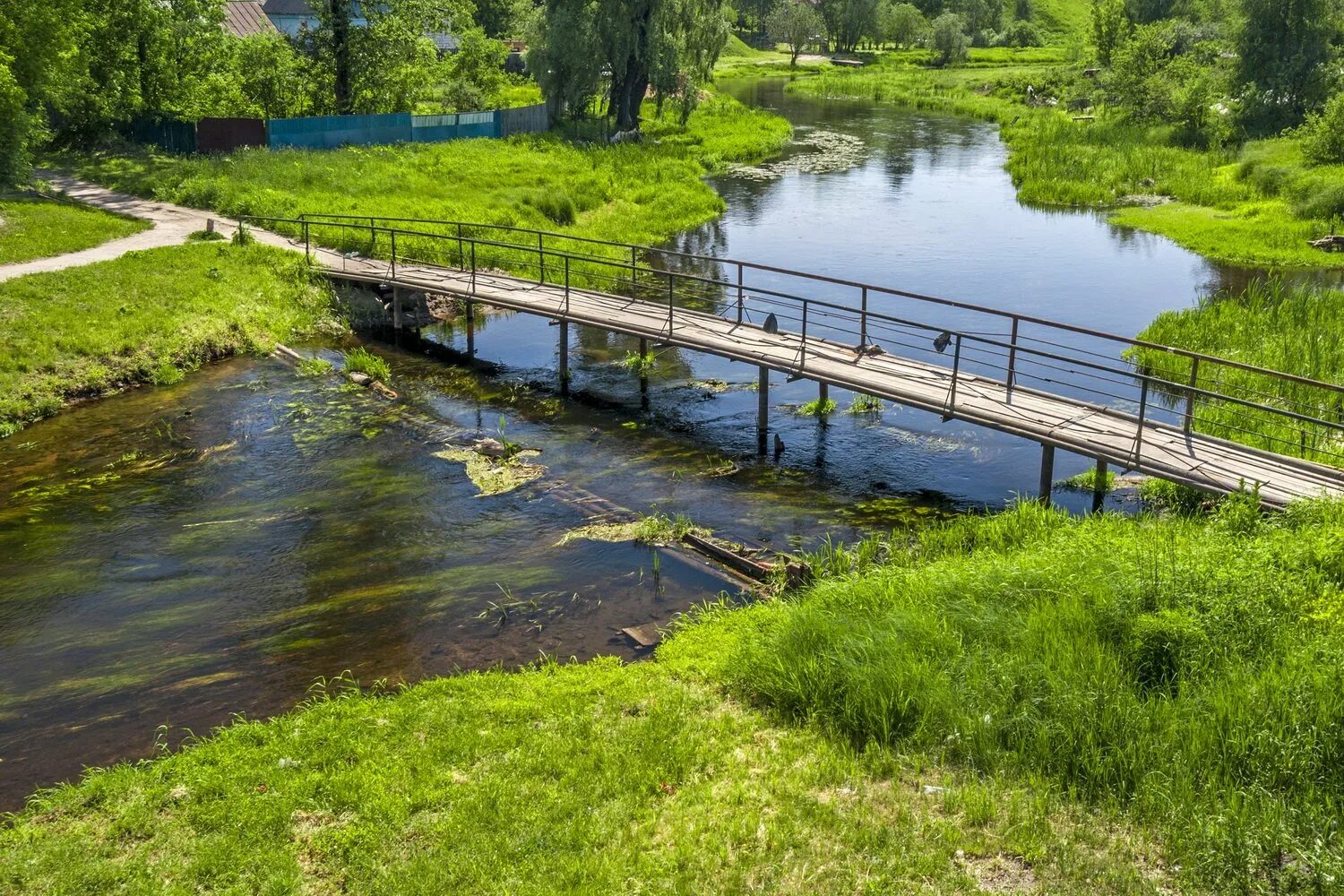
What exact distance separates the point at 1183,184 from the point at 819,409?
102 feet

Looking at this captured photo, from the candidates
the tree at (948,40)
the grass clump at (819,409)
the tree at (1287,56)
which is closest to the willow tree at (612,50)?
the tree at (1287,56)

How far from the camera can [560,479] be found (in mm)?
19766

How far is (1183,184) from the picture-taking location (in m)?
46.8

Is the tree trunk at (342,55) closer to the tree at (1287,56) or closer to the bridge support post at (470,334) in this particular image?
the bridge support post at (470,334)

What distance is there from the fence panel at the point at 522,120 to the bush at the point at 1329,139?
1235 inches

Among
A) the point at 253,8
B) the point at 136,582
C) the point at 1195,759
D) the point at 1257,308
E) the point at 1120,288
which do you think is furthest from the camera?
the point at 253,8

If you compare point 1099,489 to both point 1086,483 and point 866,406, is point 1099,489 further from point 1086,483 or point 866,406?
point 866,406

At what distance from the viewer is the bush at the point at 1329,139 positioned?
43281 millimetres

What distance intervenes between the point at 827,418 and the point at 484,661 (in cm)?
1126

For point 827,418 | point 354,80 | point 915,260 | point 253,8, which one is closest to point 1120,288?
point 915,260

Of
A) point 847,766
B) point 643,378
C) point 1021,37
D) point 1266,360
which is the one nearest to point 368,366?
point 643,378

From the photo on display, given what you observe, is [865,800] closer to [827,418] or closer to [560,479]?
[560,479]

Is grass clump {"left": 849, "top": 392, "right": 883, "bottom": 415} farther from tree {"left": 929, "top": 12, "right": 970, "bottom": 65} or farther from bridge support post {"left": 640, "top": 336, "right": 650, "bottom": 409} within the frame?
tree {"left": 929, "top": 12, "right": 970, "bottom": 65}

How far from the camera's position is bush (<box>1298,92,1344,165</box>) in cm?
4328
